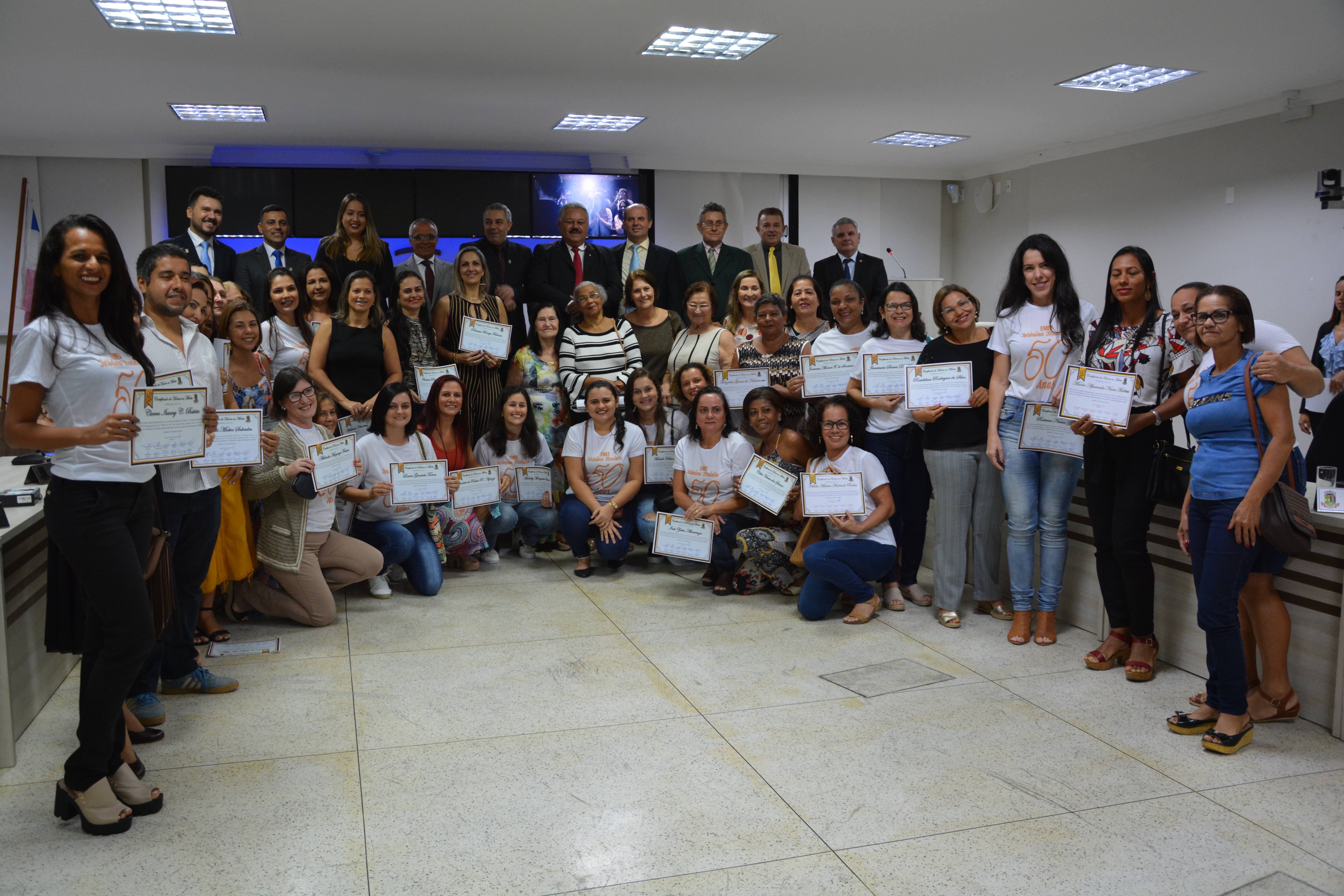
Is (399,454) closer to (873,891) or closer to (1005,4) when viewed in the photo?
(873,891)

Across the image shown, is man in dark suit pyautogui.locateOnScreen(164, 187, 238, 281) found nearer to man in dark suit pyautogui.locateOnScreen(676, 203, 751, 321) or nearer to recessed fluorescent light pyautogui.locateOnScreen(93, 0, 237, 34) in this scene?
recessed fluorescent light pyautogui.locateOnScreen(93, 0, 237, 34)

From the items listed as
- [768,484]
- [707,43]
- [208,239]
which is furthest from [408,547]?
[707,43]

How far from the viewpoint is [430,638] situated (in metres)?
4.12

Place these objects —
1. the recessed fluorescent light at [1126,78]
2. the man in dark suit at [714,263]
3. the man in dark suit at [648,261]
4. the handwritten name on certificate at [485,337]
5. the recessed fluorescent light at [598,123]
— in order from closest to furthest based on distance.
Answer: the handwritten name on certificate at [485,337] → the man in dark suit at [648,261] → the man in dark suit at [714,263] → the recessed fluorescent light at [1126,78] → the recessed fluorescent light at [598,123]

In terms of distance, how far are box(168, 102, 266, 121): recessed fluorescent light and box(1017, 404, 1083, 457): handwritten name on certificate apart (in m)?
6.69

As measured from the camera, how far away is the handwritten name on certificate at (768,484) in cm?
447

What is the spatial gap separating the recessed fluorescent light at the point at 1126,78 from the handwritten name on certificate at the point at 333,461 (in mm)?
5920

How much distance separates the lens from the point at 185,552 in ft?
10.2

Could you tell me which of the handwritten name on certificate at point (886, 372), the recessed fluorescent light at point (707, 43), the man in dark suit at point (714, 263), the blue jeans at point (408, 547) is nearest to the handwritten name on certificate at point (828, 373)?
the handwritten name on certificate at point (886, 372)

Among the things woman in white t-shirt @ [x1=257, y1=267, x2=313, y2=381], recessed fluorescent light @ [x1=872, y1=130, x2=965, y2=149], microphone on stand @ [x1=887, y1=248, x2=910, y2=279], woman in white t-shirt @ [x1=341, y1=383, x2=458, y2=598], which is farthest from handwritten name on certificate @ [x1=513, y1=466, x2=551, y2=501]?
microphone on stand @ [x1=887, y1=248, x2=910, y2=279]

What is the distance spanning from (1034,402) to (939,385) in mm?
461

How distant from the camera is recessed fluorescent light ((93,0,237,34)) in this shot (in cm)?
523

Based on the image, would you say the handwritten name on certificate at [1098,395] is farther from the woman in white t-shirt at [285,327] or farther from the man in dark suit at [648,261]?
the woman in white t-shirt at [285,327]

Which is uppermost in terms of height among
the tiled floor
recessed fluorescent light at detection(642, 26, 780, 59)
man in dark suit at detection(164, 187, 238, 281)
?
recessed fluorescent light at detection(642, 26, 780, 59)
